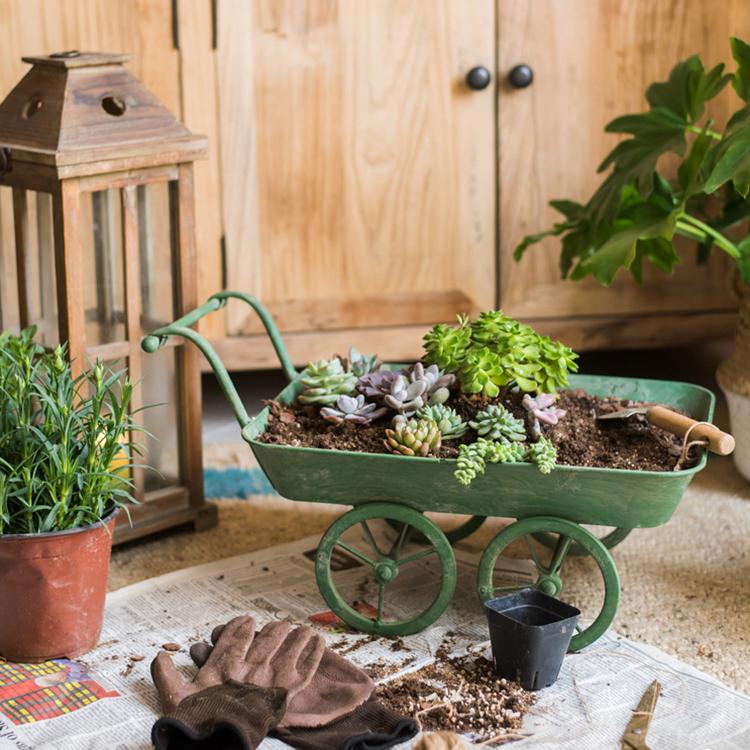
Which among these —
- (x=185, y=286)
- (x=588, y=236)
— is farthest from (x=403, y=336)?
(x=185, y=286)

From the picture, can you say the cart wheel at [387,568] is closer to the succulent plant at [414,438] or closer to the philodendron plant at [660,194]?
the succulent plant at [414,438]

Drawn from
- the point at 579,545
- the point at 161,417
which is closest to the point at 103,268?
the point at 161,417

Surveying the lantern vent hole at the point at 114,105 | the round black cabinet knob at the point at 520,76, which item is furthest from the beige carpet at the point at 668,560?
the round black cabinet knob at the point at 520,76

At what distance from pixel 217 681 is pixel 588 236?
1.14m

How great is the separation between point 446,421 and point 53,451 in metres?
0.54

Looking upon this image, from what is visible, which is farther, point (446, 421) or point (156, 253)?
point (156, 253)

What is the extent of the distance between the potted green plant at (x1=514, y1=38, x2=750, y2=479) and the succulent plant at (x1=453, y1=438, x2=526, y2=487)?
491 millimetres

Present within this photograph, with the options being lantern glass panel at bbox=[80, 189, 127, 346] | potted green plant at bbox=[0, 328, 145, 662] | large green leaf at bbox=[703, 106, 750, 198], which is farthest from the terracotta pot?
large green leaf at bbox=[703, 106, 750, 198]

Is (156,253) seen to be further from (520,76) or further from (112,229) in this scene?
(520,76)

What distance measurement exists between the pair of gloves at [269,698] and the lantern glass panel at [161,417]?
0.46m

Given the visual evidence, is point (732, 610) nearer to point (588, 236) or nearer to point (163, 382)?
point (588, 236)

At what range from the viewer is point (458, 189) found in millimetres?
2531

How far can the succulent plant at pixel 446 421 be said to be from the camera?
1.71 meters

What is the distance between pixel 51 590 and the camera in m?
1.64
